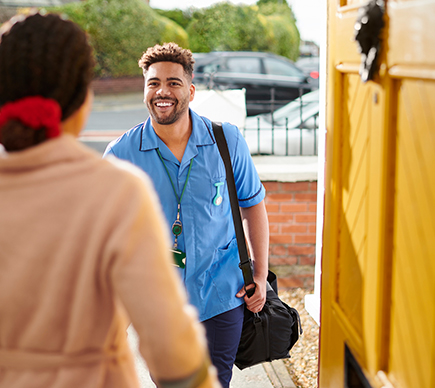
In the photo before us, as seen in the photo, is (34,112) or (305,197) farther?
(305,197)

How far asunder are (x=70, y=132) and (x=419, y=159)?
0.86 meters

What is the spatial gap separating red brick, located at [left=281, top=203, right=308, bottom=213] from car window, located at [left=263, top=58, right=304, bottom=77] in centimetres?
1045

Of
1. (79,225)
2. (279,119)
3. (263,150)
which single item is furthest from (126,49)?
(79,225)

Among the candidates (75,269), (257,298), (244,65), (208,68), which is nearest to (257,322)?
(257,298)

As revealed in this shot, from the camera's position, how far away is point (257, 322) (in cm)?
268

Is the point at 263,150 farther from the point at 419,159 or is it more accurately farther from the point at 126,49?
the point at 126,49

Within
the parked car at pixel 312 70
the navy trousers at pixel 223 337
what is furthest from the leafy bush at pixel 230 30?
the navy trousers at pixel 223 337

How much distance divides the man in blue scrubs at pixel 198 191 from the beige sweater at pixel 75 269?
52.2 inches

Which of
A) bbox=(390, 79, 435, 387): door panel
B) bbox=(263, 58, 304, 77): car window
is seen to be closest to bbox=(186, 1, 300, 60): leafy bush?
bbox=(263, 58, 304, 77): car window

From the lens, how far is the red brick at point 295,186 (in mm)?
4781

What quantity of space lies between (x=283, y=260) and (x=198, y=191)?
2686 mm

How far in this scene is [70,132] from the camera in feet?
3.84

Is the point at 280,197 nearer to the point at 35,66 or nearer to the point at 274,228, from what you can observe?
the point at 274,228

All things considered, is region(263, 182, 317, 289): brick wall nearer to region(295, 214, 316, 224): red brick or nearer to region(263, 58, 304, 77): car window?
region(295, 214, 316, 224): red brick
